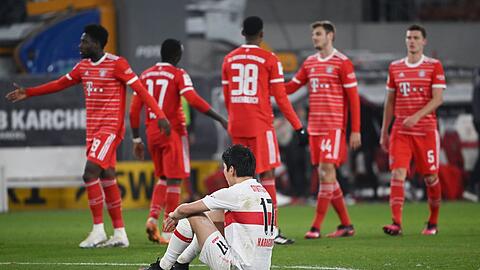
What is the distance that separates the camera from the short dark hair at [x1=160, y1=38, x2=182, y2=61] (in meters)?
13.8

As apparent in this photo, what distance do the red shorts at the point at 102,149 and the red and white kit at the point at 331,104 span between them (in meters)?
2.51

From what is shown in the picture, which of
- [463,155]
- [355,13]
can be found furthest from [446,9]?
[463,155]

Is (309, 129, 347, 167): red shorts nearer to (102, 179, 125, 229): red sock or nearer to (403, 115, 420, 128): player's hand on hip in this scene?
(403, 115, 420, 128): player's hand on hip

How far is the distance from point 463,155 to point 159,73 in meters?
10.7

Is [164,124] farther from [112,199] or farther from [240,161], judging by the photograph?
[240,161]

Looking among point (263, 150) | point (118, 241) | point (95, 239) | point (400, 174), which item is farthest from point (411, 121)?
point (95, 239)

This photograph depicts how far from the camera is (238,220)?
9211 mm

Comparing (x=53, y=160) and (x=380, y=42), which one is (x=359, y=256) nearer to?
(x=53, y=160)

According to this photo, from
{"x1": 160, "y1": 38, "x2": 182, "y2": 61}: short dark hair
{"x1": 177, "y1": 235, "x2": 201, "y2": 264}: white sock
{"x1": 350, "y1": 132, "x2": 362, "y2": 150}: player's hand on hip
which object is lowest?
{"x1": 177, "y1": 235, "x2": 201, "y2": 264}: white sock

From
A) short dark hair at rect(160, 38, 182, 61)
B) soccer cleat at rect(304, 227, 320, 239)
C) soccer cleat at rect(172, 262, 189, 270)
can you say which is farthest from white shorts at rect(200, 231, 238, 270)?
soccer cleat at rect(304, 227, 320, 239)

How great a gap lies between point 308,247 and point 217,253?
13.1 feet

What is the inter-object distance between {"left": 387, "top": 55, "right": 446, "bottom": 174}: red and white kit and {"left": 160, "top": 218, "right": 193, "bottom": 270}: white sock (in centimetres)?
552

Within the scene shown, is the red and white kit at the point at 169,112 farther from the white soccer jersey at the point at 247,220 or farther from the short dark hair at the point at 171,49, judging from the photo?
the white soccer jersey at the point at 247,220

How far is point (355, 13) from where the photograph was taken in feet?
101
